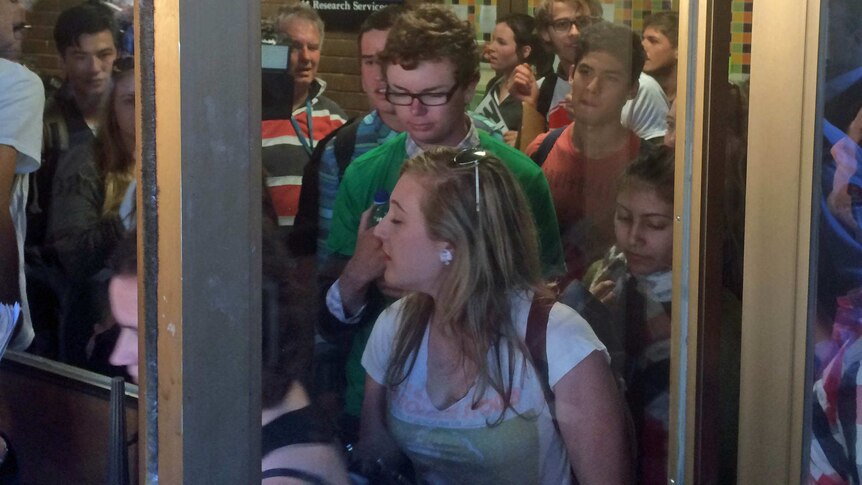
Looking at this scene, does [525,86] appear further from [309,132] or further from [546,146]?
[309,132]

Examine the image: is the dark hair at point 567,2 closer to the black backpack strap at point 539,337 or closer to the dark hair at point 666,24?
the dark hair at point 666,24

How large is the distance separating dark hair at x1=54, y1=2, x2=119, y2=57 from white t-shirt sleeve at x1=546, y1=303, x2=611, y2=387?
39.1 inches

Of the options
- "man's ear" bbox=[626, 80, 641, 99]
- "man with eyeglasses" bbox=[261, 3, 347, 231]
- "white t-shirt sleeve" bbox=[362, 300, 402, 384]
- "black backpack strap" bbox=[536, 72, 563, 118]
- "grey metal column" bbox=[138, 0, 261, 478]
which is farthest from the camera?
"man's ear" bbox=[626, 80, 641, 99]

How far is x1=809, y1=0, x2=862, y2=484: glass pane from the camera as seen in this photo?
2523 mm

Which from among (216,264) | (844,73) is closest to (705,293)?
(844,73)

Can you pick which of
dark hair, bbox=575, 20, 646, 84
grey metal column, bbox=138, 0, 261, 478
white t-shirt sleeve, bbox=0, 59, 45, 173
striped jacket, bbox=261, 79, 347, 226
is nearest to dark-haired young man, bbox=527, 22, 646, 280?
dark hair, bbox=575, 20, 646, 84

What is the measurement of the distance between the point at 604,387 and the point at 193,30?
1.19m

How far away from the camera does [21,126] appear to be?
2.11 metres

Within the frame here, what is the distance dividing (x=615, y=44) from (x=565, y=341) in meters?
0.61

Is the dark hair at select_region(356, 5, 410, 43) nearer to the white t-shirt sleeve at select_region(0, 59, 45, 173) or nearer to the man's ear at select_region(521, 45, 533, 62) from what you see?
the man's ear at select_region(521, 45, 533, 62)

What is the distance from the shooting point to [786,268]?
2592mm

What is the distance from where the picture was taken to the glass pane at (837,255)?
2.52 m

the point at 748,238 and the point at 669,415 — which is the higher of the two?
the point at 748,238

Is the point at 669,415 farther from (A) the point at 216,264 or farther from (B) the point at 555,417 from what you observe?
(A) the point at 216,264
